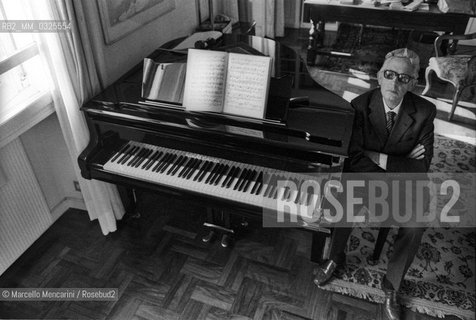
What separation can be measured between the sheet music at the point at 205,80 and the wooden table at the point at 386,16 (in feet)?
9.79

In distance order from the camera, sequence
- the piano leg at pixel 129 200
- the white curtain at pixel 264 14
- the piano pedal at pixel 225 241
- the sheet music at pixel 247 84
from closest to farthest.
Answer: the sheet music at pixel 247 84 → the piano pedal at pixel 225 241 → the piano leg at pixel 129 200 → the white curtain at pixel 264 14

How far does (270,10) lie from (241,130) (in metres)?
4.35

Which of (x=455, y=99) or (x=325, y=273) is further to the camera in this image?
(x=455, y=99)

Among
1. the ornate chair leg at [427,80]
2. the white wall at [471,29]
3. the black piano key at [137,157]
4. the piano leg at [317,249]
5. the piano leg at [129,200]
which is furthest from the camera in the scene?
the white wall at [471,29]

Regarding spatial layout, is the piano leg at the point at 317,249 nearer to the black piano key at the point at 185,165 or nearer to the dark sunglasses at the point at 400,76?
the black piano key at the point at 185,165

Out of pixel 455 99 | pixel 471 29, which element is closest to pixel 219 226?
pixel 455 99

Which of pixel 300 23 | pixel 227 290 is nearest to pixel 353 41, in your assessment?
pixel 300 23

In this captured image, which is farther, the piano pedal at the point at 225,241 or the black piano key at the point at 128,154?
the piano pedal at the point at 225,241

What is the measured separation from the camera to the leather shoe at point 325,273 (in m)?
2.46

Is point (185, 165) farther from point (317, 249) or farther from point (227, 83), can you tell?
point (317, 249)

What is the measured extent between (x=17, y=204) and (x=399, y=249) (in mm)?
2353

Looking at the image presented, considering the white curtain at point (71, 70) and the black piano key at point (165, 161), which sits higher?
the white curtain at point (71, 70)

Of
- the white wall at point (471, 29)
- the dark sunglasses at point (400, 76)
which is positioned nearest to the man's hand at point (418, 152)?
the dark sunglasses at point (400, 76)

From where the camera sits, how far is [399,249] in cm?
223
